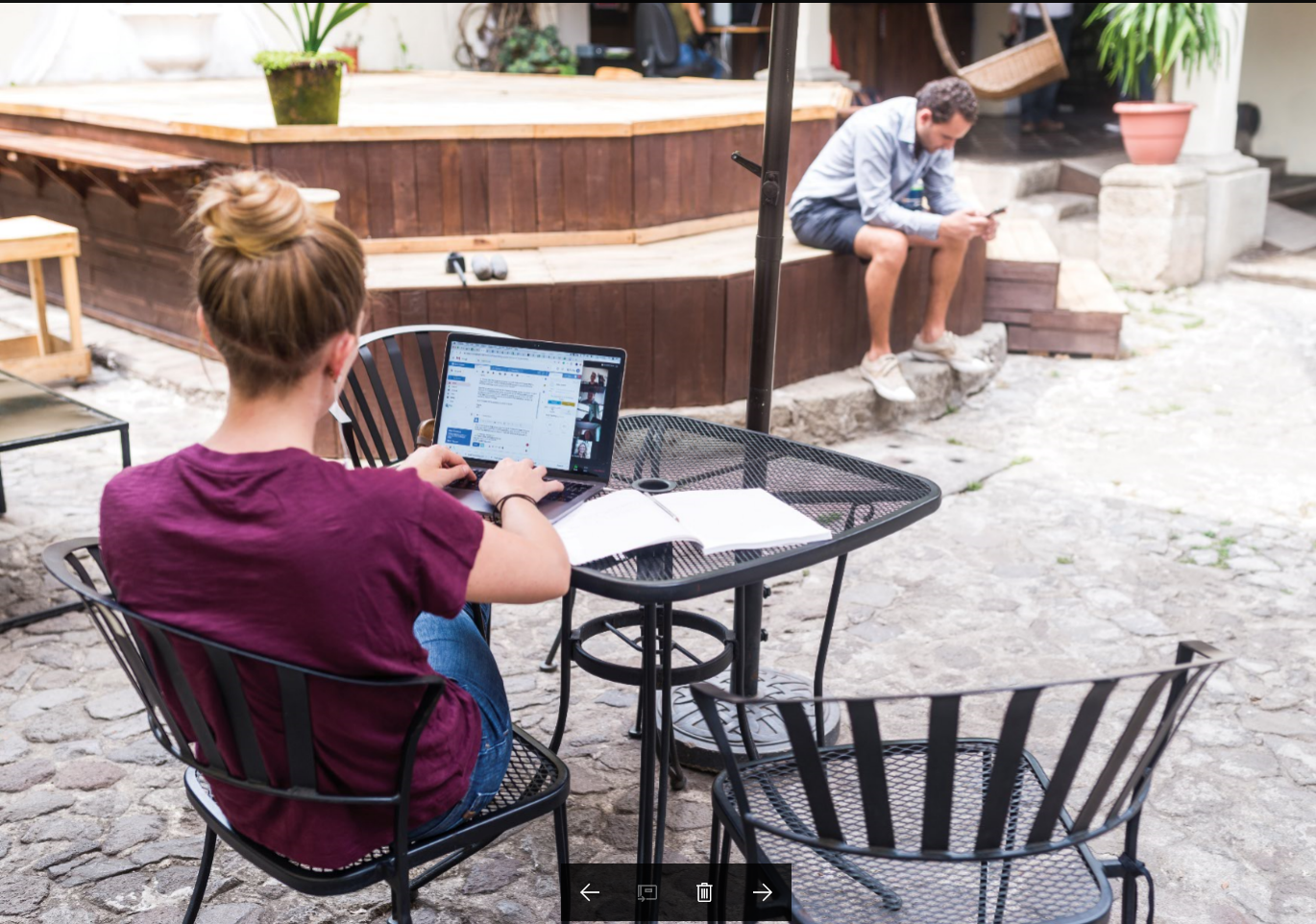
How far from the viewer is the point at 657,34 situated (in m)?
10.8

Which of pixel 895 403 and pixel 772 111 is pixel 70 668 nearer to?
pixel 772 111

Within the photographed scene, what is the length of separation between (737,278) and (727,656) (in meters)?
2.29

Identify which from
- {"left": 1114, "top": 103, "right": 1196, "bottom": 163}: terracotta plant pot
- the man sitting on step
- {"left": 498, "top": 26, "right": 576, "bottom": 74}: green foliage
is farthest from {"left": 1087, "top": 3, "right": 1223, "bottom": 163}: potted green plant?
{"left": 498, "top": 26, "right": 576, "bottom": 74}: green foliage

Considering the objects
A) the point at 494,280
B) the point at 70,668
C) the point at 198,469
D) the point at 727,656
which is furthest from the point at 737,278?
the point at 198,469

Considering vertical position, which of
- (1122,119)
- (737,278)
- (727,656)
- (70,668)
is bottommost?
(70,668)

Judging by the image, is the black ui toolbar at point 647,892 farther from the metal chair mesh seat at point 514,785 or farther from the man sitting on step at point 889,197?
the man sitting on step at point 889,197

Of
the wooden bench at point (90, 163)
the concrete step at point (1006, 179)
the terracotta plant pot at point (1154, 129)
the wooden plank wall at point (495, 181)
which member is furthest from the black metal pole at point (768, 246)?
the concrete step at point (1006, 179)

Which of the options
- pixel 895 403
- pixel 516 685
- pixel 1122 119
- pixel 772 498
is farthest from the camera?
pixel 1122 119

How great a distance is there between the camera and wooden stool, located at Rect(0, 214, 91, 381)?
17.7ft

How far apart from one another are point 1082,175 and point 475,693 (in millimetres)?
7809

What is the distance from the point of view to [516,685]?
10.2 feet

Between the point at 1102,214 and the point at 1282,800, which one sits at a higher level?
the point at 1102,214

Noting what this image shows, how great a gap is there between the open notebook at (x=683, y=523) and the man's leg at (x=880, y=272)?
3.12 m

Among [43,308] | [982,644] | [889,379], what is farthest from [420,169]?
[982,644]
